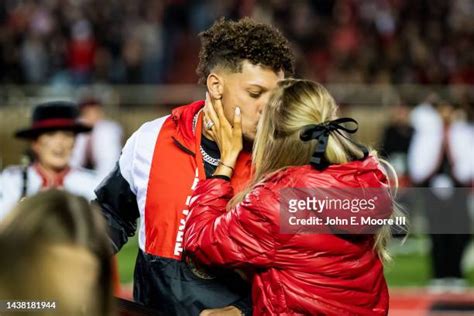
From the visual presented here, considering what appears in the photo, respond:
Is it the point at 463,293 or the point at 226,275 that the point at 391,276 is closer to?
the point at 463,293

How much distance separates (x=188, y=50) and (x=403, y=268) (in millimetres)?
7338

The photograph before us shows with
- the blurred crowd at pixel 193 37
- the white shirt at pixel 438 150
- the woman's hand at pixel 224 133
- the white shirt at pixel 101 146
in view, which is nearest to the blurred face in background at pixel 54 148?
the woman's hand at pixel 224 133

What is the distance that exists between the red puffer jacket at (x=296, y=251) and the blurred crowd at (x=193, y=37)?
45.8 ft

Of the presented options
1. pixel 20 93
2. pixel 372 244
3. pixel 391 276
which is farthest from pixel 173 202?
pixel 20 93

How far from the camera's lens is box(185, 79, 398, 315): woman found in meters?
3.59

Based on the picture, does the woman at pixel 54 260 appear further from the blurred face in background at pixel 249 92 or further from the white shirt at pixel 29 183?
the white shirt at pixel 29 183

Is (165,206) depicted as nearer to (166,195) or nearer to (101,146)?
(166,195)

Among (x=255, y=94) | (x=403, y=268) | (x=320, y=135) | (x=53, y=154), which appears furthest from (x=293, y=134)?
(x=403, y=268)

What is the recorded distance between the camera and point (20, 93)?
16.8 meters

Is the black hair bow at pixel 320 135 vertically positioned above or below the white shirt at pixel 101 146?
below

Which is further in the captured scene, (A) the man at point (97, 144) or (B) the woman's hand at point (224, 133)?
(A) the man at point (97, 144)

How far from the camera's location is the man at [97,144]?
1486 cm

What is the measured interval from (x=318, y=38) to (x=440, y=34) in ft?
6.45

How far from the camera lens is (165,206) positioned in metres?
4.12
